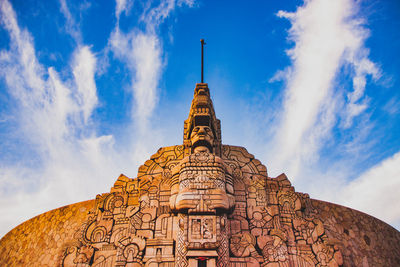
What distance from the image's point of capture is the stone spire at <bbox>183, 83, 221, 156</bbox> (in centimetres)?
800

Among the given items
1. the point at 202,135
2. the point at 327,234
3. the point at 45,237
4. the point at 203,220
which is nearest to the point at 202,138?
the point at 202,135

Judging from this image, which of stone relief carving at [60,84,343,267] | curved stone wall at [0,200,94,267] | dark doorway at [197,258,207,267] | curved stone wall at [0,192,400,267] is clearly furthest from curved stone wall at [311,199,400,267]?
curved stone wall at [0,200,94,267]

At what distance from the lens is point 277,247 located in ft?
23.7

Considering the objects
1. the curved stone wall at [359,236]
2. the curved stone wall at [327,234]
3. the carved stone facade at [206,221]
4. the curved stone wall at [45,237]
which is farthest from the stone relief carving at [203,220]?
the curved stone wall at [45,237]

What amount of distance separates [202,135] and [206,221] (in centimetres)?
234

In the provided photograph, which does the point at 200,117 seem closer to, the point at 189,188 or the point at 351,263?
the point at 189,188

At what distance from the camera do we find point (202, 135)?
793 centimetres

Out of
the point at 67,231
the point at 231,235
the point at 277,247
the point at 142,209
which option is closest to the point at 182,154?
the point at 142,209

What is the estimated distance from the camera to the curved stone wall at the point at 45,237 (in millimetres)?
9109

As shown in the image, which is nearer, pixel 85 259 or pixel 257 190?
pixel 85 259

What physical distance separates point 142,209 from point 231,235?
2446 mm

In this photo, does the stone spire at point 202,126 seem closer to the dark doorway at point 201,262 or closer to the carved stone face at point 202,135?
the carved stone face at point 202,135

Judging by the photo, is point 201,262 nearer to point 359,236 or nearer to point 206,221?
point 206,221

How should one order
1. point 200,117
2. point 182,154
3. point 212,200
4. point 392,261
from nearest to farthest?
point 212,200, point 200,117, point 182,154, point 392,261
